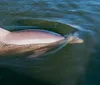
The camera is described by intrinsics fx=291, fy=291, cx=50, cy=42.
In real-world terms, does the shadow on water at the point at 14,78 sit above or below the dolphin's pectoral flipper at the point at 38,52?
below

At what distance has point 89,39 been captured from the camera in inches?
301

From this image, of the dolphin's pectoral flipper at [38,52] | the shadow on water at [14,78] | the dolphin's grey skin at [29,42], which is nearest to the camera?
the shadow on water at [14,78]

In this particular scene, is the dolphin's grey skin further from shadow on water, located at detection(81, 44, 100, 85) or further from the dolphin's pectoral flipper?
shadow on water, located at detection(81, 44, 100, 85)

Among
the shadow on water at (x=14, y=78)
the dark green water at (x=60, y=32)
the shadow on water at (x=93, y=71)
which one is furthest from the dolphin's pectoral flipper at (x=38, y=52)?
the shadow on water at (x=93, y=71)

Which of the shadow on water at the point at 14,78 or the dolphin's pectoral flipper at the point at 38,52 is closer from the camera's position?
the shadow on water at the point at 14,78

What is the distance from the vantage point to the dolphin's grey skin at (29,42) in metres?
6.96

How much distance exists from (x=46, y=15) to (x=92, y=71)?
3689 mm

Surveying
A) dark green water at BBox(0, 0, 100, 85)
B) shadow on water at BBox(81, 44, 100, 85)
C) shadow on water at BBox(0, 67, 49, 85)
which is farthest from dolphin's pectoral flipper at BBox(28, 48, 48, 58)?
shadow on water at BBox(81, 44, 100, 85)

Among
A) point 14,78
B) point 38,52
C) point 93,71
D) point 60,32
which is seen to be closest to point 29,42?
point 38,52

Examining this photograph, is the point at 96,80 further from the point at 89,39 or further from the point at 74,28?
the point at 74,28

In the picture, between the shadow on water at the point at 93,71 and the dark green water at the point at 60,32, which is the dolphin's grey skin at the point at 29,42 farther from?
the shadow on water at the point at 93,71

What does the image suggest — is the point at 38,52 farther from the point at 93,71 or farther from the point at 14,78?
the point at 93,71

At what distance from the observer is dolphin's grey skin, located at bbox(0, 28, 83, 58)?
22.8 feet

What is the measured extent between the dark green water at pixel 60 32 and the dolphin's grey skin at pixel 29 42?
0.96 feet
